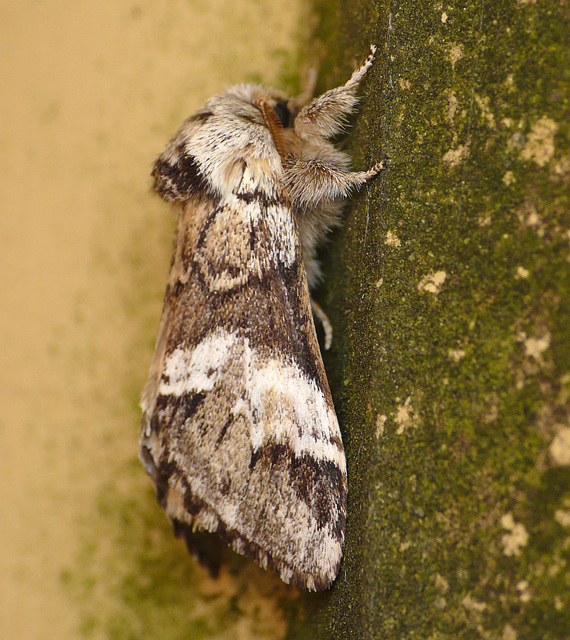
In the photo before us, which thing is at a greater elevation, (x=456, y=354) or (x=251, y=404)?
(x=456, y=354)

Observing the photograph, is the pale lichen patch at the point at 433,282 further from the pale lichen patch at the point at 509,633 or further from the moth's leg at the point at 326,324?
the pale lichen patch at the point at 509,633

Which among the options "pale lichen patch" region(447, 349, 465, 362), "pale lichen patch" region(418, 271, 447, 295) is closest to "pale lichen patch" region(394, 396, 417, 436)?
"pale lichen patch" region(447, 349, 465, 362)

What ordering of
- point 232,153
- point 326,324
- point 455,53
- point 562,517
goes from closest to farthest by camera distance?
point 562,517 → point 455,53 → point 232,153 → point 326,324

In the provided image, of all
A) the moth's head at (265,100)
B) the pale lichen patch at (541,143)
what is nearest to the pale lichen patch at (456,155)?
the pale lichen patch at (541,143)

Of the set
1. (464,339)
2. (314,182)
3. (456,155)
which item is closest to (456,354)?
(464,339)

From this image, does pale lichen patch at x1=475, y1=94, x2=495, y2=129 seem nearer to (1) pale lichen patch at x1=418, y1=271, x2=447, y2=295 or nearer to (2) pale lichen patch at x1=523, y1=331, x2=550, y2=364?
(1) pale lichen patch at x1=418, y1=271, x2=447, y2=295

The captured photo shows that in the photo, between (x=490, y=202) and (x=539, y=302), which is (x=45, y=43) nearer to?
(x=490, y=202)

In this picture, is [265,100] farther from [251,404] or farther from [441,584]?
[441,584]
